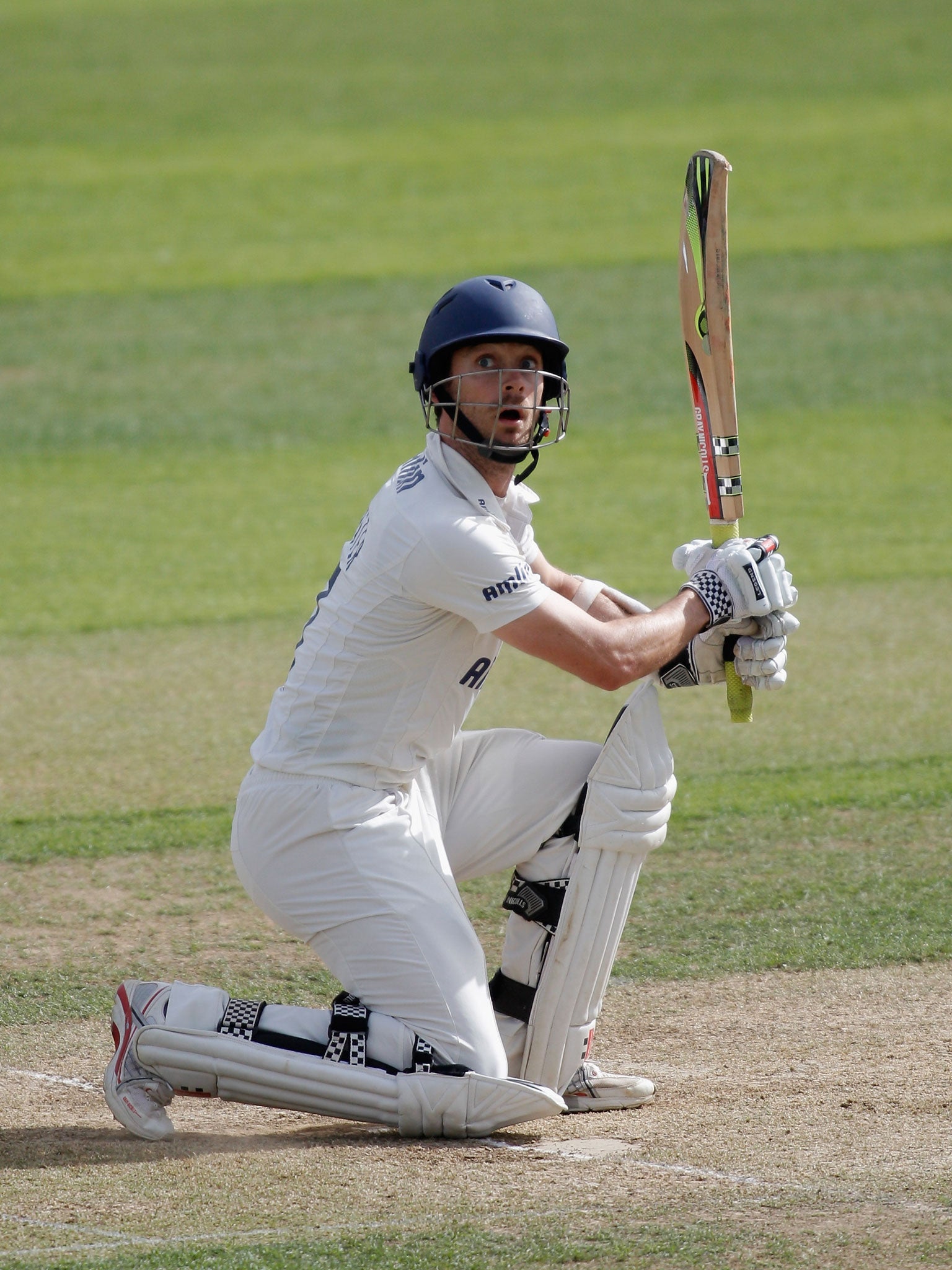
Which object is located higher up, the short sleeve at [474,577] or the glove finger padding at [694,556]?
the glove finger padding at [694,556]

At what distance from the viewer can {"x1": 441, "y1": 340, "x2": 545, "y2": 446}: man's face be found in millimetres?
4258

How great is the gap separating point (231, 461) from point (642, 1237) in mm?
10946

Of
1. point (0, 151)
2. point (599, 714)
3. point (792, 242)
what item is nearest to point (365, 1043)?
point (599, 714)

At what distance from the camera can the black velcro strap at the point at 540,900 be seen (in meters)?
4.30

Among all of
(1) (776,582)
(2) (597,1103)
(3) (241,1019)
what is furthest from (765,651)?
(3) (241,1019)

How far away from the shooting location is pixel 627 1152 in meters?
3.79

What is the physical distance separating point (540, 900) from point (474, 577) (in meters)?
0.90

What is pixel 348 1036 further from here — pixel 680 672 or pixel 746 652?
pixel 746 652

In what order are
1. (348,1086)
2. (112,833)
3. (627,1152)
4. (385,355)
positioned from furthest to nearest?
1. (385,355)
2. (112,833)
3. (348,1086)
4. (627,1152)

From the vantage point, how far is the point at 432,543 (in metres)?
4.02

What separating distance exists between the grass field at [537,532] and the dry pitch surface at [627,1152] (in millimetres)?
16

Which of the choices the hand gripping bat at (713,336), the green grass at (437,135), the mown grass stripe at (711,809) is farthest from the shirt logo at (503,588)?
the green grass at (437,135)

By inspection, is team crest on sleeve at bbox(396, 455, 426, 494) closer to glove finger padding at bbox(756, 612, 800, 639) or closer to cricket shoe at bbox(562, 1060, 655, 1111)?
glove finger padding at bbox(756, 612, 800, 639)

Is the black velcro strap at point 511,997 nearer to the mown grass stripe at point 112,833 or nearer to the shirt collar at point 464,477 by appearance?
the shirt collar at point 464,477
